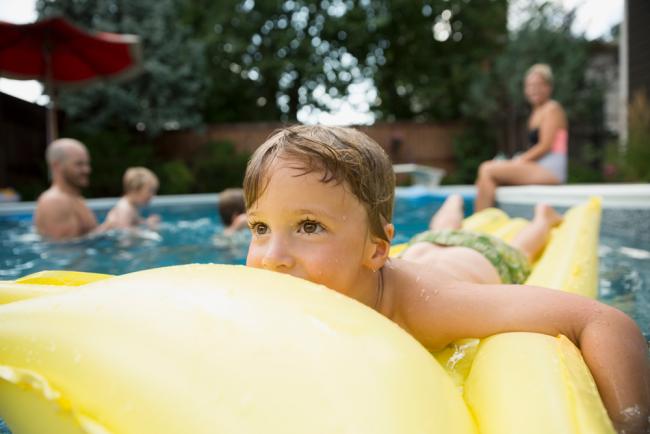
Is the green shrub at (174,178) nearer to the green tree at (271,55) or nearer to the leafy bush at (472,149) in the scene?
the green tree at (271,55)

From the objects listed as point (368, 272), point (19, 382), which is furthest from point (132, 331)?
point (368, 272)

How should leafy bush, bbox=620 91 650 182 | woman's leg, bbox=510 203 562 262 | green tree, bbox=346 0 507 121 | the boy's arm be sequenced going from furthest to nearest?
green tree, bbox=346 0 507 121, leafy bush, bbox=620 91 650 182, woman's leg, bbox=510 203 562 262, the boy's arm

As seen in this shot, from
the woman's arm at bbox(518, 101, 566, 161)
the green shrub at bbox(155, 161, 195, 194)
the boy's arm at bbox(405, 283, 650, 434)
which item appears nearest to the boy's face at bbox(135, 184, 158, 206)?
the woman's arm at bbox(518, 101, 566, 161)

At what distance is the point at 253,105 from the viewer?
19047 millimetres

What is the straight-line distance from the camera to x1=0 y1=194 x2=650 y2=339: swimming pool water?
9.14ft

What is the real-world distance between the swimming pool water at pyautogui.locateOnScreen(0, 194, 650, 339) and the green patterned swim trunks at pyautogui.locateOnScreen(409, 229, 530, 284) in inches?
15.6

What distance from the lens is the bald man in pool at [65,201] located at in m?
5.04

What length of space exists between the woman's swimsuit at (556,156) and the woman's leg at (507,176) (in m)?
0.06

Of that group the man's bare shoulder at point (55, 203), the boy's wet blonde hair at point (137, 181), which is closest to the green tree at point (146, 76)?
the boy's wet blonde hair at point (137, 181)

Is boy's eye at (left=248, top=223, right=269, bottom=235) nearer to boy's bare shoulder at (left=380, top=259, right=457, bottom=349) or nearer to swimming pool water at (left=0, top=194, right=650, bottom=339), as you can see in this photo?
boy's bare shoulder at (left=380, top=259, right=457, bottom=349)

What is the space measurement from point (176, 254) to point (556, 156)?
407 centimetres

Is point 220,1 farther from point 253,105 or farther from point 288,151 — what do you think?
point 288,151

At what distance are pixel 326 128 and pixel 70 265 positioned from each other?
3119 mm

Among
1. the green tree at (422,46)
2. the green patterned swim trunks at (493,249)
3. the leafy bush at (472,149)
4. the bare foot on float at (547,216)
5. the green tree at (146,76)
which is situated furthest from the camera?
the green tree at (422,46)
